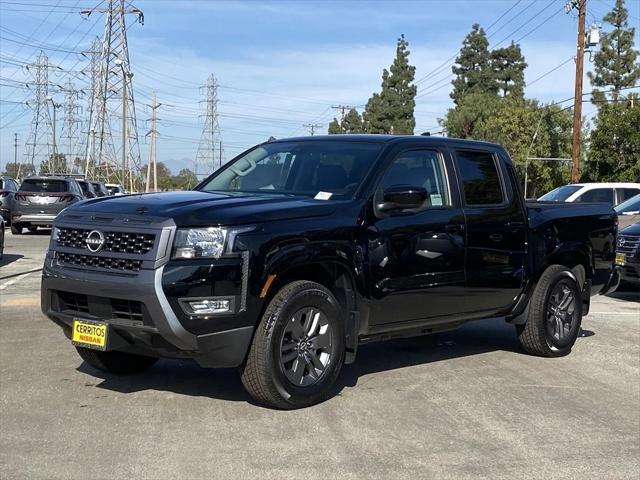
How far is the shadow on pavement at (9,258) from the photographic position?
14.9 m

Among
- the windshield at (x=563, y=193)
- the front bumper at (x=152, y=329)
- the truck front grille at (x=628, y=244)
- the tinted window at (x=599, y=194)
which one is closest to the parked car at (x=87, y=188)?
the windshield at (x=563, y=193)

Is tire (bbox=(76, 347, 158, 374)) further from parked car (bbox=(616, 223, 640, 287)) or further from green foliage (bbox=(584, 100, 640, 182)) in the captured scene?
green foliage (bbox=(584, 100, 640, 182))

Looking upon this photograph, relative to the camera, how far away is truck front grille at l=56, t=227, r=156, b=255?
16.6ft

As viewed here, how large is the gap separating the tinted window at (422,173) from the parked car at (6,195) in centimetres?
1984

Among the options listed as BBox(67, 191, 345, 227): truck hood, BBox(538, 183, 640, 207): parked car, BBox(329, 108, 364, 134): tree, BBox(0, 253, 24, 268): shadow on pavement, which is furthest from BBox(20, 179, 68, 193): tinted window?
BBox(329, 108, 364, 134): tree

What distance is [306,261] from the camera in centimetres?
545

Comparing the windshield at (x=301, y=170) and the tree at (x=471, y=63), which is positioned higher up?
the tree at (x=471, y=63)

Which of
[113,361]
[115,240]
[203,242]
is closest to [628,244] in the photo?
[113,361]

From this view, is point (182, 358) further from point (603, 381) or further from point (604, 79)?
point (604, 79)

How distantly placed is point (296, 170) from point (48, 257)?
2076 mm

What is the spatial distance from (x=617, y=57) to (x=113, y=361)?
5811 cm

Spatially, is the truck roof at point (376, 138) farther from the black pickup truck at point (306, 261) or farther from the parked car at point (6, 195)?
the parked car at point (6, 195)

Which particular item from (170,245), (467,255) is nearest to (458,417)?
(467,255)

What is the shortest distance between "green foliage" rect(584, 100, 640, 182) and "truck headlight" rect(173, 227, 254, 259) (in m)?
33.0
